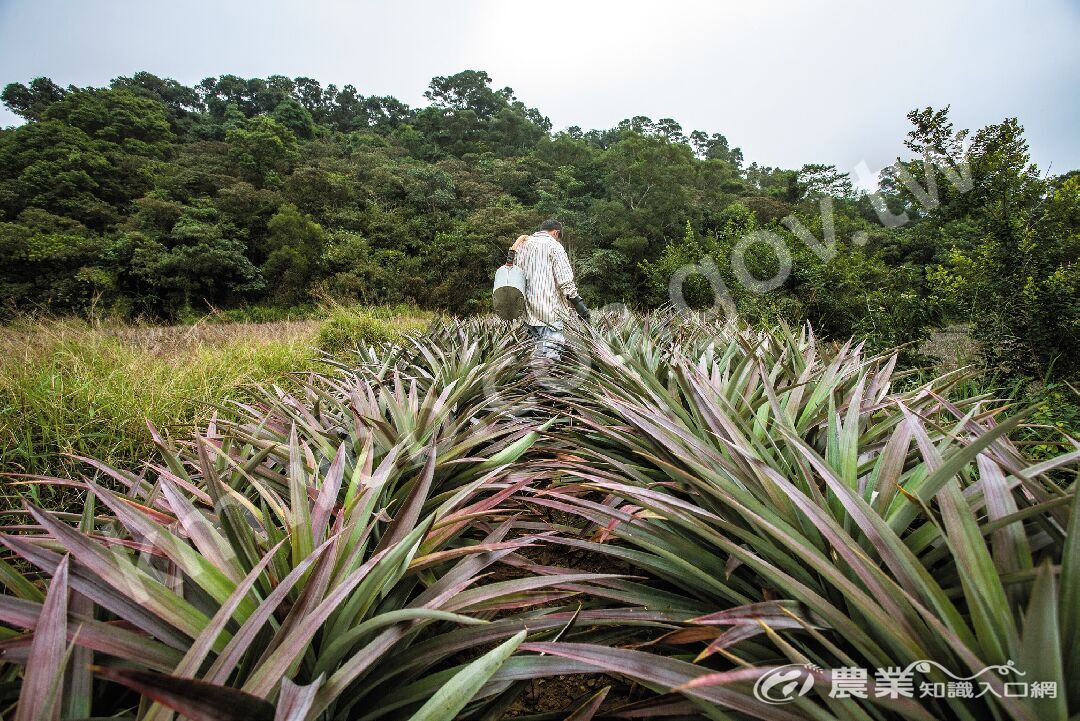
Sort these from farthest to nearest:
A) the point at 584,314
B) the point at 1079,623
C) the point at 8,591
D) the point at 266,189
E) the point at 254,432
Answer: the point at 266,189
the point at 584,314
the point at 254,432
the point at 8,591
the point at 1079,623

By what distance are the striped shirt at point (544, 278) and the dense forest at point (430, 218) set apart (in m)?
2.70

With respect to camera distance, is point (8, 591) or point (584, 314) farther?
point (584, 314)

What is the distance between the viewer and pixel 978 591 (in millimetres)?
537

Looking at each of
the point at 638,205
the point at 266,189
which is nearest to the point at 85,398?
the point at 638,205

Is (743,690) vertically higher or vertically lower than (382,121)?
lower

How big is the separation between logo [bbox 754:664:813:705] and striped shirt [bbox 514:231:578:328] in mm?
2972

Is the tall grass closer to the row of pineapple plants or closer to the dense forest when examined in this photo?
the row of pineapple plants

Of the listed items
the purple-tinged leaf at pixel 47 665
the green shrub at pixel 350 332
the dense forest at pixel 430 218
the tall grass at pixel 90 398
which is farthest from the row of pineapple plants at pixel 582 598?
the green shrub at pixel 350 332

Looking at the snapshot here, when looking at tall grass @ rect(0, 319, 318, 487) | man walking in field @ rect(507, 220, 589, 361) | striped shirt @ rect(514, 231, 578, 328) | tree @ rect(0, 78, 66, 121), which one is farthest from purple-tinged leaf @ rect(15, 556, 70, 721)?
tree @ rect(0, 78, 66, 121)

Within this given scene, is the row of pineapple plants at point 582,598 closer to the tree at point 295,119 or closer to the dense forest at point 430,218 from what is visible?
the dense forest at point 430,218

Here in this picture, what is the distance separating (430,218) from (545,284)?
73.7 feet

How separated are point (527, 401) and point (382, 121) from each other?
52138mm

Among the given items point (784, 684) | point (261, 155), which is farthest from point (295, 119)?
point (784, 684)

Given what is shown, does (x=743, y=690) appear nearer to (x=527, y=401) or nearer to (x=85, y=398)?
(x=527, y=401)
